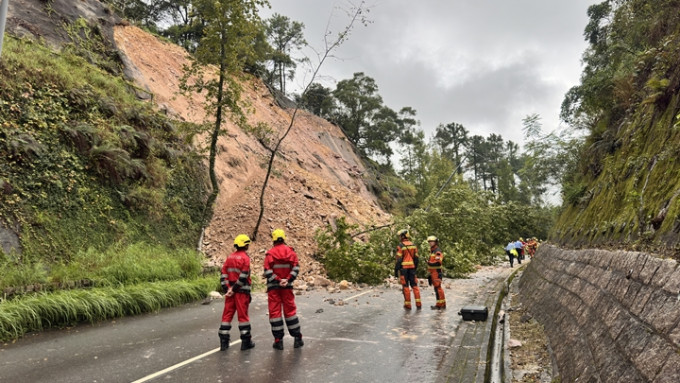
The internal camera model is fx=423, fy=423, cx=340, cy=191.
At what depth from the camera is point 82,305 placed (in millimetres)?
8539

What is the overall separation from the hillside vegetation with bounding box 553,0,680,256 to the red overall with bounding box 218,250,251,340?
18.0 ft

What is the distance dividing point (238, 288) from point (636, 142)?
26.8 ft

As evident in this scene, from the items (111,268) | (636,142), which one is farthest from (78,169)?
(636,142)

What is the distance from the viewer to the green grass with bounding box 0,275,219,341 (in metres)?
7.49

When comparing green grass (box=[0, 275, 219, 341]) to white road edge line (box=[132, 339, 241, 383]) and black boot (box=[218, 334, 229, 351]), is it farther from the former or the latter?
black boot (box=[218, 334, 229, 351])

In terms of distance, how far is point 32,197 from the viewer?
11375 millimetres

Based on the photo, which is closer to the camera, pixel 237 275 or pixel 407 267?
pixel 237 275

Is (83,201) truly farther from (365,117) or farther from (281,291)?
(365,117)

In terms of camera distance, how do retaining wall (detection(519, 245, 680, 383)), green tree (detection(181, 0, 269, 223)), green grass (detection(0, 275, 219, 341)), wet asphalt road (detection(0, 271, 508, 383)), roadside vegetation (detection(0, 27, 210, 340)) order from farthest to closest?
green tree (detection(181, 0, 269, 223)), roadside vegetation (detection(0, 27, 210, 340)), green grass (detection(0, 275, 219, 341)), wet asphalt road (detection(0, 271, 508, 383)), retaining wall (detection(519, 245, 680, 383))

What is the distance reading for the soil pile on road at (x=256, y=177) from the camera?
20094 millimetres

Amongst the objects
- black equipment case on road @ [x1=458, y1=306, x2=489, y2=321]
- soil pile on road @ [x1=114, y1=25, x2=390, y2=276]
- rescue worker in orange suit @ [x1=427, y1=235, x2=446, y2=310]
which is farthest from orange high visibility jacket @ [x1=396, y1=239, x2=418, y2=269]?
soil pile on road @ [x1=114, y1=25, x2=390, y2=276]

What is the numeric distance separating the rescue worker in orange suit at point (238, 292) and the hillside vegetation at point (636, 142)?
217 inches

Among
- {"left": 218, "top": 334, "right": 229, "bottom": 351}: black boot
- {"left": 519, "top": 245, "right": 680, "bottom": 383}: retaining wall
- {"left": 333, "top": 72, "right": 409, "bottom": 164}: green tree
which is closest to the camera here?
{"left": 519, "top": 245, "right": 680, "bottom": 383}: retaining wall

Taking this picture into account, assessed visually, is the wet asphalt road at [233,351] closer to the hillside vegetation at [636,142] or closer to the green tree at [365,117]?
the hillside vegetation at [636,142]
